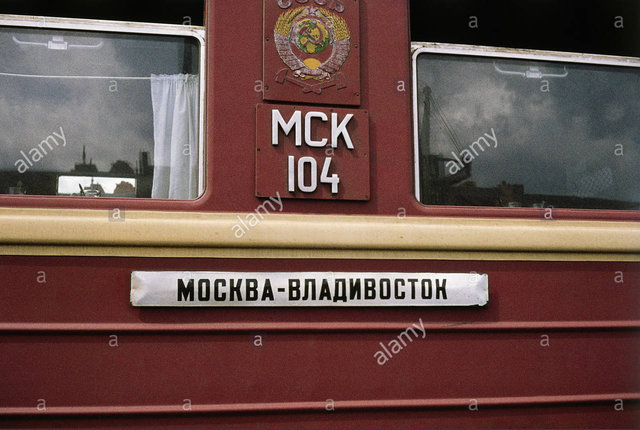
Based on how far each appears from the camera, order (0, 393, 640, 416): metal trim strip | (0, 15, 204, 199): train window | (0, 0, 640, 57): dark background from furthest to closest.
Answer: (0, 0, 640, 57): dark background, (0, 15, 204, 199): train window, (0, 393, 640, 416): metal trim strip

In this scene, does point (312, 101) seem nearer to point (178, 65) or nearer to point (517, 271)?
point (178, 65)

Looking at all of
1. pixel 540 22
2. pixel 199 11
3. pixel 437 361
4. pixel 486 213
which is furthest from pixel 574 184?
pixel 199 11

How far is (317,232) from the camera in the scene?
6.26ft

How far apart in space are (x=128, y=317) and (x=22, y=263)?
0.36 m

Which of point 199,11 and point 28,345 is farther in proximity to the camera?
point 199,11

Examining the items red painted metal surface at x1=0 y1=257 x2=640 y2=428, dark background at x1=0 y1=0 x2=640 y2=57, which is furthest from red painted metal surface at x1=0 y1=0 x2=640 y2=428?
dark background at x1=0 y1=0 x2=640 y2=57

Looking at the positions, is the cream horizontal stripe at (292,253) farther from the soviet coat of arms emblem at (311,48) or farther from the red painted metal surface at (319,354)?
the soviet coat of arms emblem at (311,48)

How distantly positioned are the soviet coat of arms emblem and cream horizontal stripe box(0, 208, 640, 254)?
1.54 feet

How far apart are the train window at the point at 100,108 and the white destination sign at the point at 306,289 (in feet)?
1.01

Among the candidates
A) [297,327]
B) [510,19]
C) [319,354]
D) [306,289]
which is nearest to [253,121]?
[306,289]

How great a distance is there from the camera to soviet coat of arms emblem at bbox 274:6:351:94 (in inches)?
77.3

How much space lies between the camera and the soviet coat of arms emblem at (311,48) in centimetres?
196

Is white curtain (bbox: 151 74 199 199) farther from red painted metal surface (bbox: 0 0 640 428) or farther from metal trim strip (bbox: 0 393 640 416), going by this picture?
metal trim strip (bbox: 0 393 640 416)

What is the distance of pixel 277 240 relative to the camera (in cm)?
189
